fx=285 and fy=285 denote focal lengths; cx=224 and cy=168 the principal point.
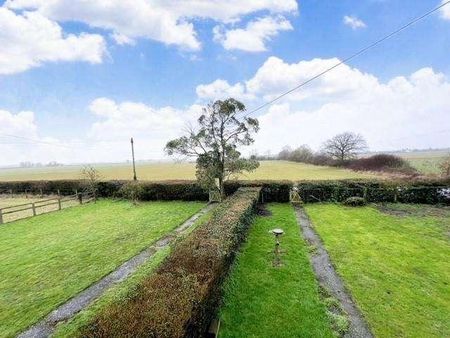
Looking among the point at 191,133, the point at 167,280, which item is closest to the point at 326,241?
the point at 167,280

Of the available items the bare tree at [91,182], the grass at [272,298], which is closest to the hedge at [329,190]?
the bare tree at [91,182]

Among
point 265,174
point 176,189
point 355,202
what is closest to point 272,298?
point 355,202

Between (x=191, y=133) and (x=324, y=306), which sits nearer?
(x=324, y=306)

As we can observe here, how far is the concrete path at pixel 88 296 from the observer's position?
21.4ft

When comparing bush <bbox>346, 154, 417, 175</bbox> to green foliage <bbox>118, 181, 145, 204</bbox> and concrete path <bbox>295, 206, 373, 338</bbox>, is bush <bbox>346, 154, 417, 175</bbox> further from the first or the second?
green foliage <bbox>118, 181, 145, 204</bbox>

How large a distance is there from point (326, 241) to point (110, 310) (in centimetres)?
983

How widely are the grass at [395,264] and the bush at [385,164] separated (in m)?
28.9

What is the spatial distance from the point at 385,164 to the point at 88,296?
165 feet

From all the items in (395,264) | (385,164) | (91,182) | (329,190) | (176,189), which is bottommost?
(395,264)

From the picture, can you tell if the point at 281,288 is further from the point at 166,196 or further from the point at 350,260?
the point at 166,196

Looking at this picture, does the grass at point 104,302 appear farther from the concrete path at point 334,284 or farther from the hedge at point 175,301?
the concrete path at point 334,284

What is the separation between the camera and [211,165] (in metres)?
21.0

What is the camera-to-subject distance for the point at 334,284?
8.18 metres

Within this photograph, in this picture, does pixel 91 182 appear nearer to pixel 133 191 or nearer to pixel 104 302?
pixel 133 191
